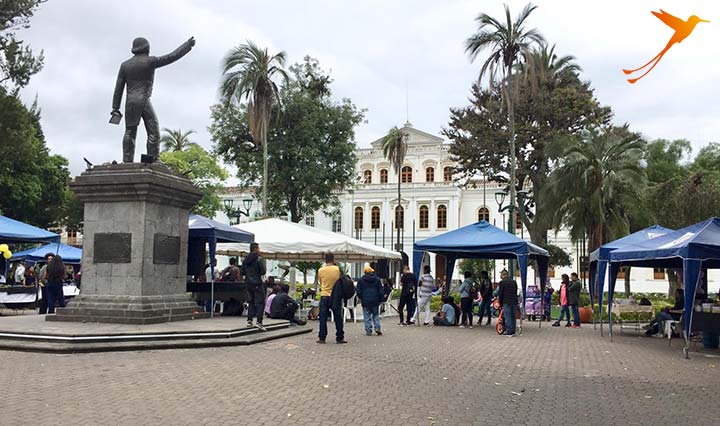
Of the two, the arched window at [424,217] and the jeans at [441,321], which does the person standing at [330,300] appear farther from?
the arched window at [424,217]

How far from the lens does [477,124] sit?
36.6 meters

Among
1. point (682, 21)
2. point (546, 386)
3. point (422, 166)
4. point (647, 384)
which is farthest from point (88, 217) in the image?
point (422, 166)

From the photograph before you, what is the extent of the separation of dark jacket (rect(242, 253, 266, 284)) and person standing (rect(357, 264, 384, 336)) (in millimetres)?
2966

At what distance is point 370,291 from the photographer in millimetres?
14602

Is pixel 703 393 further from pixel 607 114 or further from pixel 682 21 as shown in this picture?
pixel 607 114

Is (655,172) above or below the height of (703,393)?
above

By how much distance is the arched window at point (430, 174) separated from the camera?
2525 inches

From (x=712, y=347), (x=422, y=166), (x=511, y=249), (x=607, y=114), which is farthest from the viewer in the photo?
(x=422, y=166)

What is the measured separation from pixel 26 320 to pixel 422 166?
5351 cm

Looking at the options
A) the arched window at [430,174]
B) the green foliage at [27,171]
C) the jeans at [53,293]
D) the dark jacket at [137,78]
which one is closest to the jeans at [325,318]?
the dark jacket at [137,78]

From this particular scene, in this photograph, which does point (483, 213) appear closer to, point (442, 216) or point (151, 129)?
point (442, 216)

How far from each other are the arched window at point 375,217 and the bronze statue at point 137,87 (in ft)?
167

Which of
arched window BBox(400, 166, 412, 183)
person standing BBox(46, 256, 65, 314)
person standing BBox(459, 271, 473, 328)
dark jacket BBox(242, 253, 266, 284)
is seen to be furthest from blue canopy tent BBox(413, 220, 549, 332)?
arched window BBox(400, 166, 412, 183)

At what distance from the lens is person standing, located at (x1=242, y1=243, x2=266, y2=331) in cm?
1233
